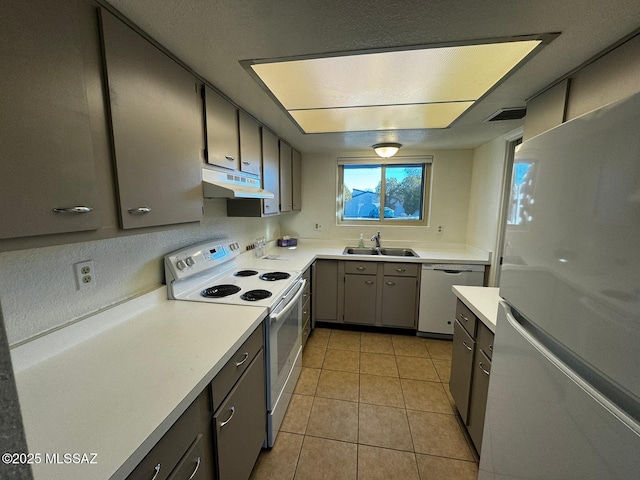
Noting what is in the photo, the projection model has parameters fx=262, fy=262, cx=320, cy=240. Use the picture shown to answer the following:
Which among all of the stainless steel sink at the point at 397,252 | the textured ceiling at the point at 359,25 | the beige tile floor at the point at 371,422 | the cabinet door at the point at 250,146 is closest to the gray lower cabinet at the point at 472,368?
the beige tile floor at the point at 371,422

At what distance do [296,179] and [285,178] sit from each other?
1.53 ft

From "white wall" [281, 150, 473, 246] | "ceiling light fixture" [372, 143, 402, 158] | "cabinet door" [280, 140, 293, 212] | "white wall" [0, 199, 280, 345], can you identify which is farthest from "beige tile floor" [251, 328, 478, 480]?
"ceiling light fixture" [372, 143, 402, 158]

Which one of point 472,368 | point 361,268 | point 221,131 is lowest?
point 472,368

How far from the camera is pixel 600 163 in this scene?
589 millimetres

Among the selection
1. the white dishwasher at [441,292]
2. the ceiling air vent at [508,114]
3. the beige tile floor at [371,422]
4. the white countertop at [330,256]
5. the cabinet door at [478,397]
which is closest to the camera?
the cabinet door at [478,397]

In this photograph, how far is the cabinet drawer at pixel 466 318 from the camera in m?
1.53

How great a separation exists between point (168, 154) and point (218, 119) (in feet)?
1.66

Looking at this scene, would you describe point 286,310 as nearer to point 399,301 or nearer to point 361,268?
point 361,268

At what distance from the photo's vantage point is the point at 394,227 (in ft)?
11.3

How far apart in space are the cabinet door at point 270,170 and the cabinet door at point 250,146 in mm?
104

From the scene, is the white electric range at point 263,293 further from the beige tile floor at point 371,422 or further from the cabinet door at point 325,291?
the cabinet door at point 325,291

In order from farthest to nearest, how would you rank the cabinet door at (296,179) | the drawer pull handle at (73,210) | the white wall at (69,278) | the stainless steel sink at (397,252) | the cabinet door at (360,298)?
the stainless steel sink at (397,252)
the cabinet door at (296,179)
the cabinet door at (360,298)
the white wall at (69,278)
the drawer pull handle at (73,210)

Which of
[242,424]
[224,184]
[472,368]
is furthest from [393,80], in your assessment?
[242,424]

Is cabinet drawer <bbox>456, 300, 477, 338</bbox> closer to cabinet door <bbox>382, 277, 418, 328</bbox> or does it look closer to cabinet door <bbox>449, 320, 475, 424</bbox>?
cabinet door <bbox>449, 320, 475, 424</bbox>
